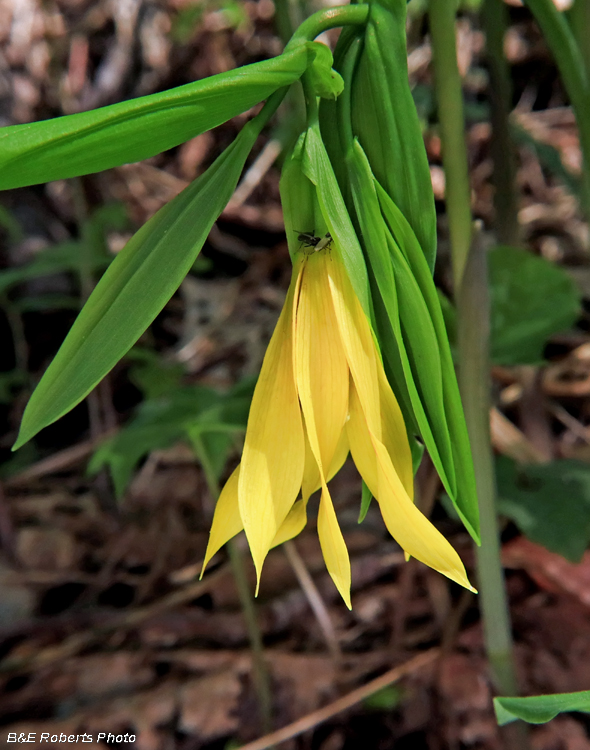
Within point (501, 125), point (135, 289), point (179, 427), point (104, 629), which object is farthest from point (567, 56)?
point (104, 629)

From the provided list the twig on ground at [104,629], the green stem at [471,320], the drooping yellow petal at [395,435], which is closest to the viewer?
the drooping yellow petal at [395,435]

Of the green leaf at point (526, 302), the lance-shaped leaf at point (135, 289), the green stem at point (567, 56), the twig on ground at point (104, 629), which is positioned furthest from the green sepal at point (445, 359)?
the twig on ground at point (104, 629)

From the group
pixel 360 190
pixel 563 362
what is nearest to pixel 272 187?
pixel 563 362

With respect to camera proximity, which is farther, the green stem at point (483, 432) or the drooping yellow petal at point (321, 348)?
the green stem at point (483, 432)

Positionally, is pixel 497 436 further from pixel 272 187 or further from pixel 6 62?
pixel 6 62

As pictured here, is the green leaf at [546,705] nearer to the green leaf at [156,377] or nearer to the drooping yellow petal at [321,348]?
the drooping yellow petal at [321,348]
